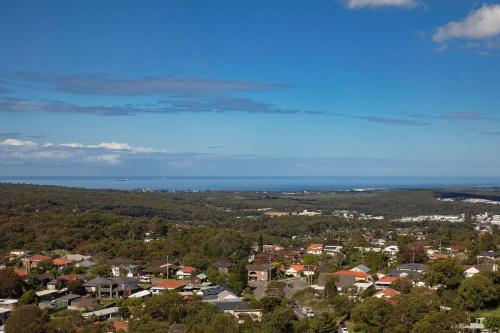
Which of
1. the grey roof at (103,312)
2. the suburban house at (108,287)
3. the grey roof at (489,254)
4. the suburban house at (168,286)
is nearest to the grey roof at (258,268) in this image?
the suburban house at (168,286)

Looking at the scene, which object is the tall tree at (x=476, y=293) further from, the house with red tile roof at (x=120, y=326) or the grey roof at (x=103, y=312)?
the grey roof at (x=103, y=312)

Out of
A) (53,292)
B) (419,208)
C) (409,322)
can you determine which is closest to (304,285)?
(409,322)

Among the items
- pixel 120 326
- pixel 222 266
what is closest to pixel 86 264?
pixel 222 266

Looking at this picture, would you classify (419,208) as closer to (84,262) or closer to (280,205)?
(280,205)

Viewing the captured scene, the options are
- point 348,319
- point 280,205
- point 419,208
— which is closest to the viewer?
point 348,319

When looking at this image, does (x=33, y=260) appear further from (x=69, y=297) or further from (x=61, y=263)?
(x=69, y=297)
